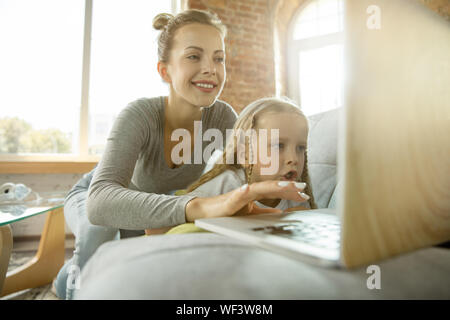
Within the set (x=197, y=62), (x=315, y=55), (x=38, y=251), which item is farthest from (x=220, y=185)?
(x=315, y=55)

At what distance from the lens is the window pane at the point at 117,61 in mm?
2818

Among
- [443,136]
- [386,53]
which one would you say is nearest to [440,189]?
[443,136]

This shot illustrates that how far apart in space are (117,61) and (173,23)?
7.30 feet

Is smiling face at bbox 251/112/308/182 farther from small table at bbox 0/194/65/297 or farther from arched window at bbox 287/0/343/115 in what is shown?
arched window at bbox 287/0/343/115

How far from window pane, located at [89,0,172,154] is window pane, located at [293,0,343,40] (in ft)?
5.46

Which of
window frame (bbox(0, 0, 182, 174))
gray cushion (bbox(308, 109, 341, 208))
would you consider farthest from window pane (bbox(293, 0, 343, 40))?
gray cushion (bbox(308, 109, 341, 208))

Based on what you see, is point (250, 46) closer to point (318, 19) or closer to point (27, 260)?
point (318, 19)

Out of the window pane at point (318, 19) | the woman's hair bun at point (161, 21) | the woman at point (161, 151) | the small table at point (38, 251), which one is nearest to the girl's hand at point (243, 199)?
the woman at point (161, 151)

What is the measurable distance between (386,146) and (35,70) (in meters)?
3.20

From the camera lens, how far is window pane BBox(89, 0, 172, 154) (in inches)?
111

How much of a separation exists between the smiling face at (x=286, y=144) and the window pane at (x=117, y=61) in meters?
2.20

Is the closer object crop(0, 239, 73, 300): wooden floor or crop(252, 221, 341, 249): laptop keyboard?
crop(252, 221, 341, 249): laptop keyboard

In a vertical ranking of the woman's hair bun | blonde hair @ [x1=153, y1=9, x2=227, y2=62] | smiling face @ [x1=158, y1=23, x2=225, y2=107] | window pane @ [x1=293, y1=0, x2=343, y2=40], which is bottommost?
smiling face @ [x1=158, y1=23, x2=225, y2=107]

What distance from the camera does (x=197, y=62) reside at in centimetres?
87
